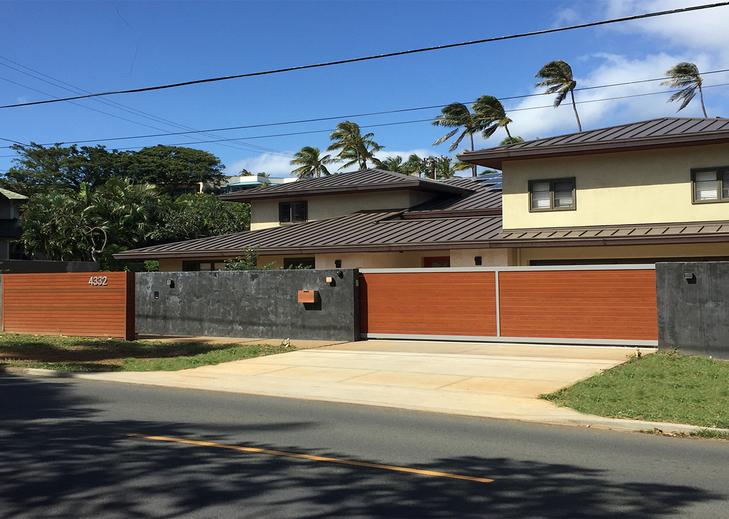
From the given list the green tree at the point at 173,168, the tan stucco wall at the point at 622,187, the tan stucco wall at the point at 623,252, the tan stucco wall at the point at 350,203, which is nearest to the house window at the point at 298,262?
the tan stucco wall at the point at 350,203

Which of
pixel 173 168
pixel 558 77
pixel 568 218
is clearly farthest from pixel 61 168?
pixel 568 218

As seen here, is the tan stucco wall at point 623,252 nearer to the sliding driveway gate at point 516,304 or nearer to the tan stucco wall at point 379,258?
the tan stucco wall at point 379,258

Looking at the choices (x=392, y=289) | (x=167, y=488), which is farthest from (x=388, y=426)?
(x=392, y=289)

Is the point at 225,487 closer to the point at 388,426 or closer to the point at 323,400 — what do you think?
the point at 388,426

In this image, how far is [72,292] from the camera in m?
22.0

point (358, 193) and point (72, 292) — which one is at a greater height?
point (358, 193)

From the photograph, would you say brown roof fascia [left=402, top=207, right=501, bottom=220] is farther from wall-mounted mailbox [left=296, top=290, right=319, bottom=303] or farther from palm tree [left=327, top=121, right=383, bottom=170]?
palm tree [left=327, top=121, right=383, bottom=170]

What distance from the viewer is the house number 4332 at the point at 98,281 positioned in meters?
21.5

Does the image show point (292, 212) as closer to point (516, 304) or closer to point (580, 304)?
point (516, 304)

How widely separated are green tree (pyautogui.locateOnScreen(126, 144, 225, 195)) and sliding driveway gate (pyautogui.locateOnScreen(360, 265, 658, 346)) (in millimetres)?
66277

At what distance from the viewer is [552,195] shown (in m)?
22.8

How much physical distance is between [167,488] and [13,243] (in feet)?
172

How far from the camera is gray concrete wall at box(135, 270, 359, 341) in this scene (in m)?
19.7

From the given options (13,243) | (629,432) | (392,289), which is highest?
(13,243)
